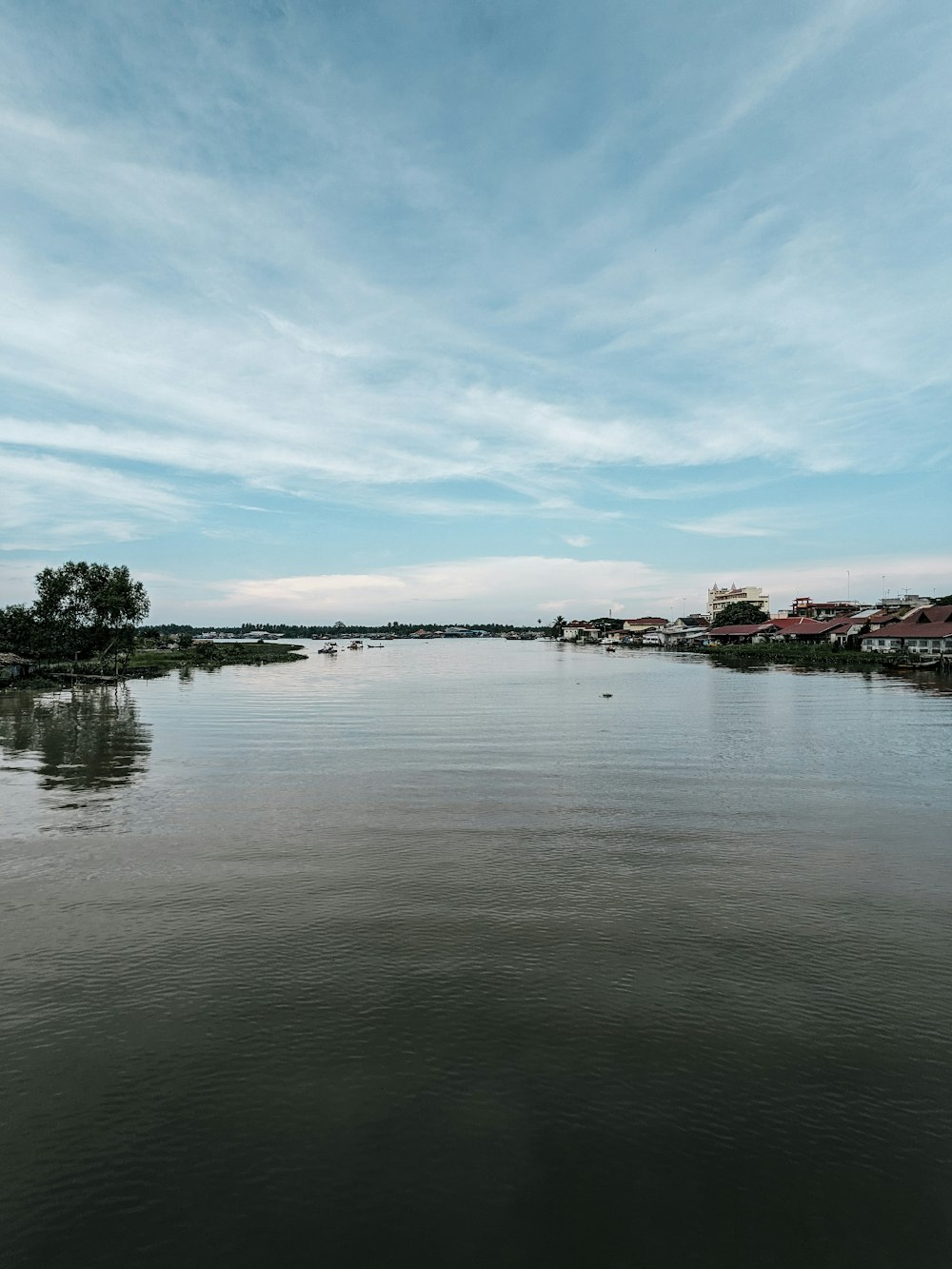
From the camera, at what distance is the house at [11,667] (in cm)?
6006

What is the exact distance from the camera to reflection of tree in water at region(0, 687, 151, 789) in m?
25.1

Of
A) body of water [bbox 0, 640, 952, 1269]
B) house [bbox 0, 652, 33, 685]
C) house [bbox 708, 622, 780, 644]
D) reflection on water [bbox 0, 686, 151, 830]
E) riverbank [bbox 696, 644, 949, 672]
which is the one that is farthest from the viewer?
house [bbox 708, 622, 780, 644]

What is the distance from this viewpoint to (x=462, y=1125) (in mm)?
7426

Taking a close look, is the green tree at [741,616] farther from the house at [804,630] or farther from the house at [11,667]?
the house at [11,667]

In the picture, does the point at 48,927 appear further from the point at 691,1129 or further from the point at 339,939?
the point at 691,1129

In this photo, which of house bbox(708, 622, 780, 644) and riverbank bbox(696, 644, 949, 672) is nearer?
riverbank bbox(696, 644, 949, 672)

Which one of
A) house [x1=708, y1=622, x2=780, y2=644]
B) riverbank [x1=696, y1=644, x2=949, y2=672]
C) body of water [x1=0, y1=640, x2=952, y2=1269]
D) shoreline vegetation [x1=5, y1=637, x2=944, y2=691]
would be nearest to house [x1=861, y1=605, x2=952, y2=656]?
riverbank [x1=696, y1=644, x2=949, y2=672]

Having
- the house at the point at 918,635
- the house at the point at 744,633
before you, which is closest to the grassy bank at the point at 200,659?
the house at the point at 744,633

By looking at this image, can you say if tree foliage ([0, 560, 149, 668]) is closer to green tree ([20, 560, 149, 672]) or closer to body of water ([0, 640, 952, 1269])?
green tree ([20, 560, 149, 672])

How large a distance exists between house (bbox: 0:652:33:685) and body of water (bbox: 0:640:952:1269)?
4546 centimetres

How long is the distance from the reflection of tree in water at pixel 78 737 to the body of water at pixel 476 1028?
12.0ft

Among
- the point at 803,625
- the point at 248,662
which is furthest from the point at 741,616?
the point at 248,662

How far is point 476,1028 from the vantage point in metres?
9.14

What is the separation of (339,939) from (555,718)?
29.7m
